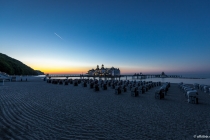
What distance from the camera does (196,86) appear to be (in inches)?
874

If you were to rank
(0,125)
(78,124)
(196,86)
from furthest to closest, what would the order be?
(196,86), (78,124), (0,125)

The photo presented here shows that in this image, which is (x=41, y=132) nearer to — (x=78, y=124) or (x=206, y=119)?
(x=78, y=124)

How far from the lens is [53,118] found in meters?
6.21

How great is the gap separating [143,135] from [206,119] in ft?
13.5

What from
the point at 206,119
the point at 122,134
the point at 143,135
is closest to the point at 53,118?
the point at 122,134

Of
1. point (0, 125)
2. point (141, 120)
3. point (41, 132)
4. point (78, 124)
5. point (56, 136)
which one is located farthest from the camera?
point (141, 120)

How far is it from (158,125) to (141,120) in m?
0.83

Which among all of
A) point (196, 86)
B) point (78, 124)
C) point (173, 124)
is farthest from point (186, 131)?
point (196, 86)

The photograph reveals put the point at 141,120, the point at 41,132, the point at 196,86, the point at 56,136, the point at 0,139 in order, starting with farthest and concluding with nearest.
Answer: the point at 196,86
the point at 141,120
the point at 41,132
the point at 56,136
the point at 0,139

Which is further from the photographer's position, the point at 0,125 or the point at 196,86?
the point at 196,86

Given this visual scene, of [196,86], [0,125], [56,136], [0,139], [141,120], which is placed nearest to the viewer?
[0,139]

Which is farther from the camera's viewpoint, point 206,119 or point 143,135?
point 206,119


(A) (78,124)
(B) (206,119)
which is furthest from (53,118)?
(B) (206,119)

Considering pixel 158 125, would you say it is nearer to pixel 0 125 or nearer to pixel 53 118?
pixel 53 118
